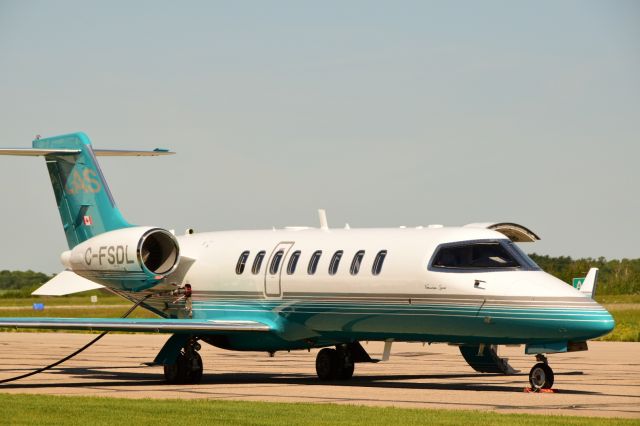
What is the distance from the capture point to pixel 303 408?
1894 centimetres

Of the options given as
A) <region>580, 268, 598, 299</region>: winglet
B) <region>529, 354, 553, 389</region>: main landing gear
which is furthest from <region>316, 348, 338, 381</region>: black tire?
<region>529, 354, 553, 389</region>: main landing gear

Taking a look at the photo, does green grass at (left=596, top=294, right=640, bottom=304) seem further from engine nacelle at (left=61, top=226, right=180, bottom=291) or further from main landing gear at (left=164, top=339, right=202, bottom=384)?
main landing gear at (left=164, top=339, right=202, bottom=384)

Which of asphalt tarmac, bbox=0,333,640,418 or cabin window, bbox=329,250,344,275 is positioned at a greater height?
cabin window, bbox=329,250,344,275

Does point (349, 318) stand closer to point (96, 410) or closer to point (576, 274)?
point (96, 410)

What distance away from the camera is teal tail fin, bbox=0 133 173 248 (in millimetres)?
29109

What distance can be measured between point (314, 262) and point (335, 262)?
2.03 ft

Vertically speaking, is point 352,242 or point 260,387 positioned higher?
point 352,242

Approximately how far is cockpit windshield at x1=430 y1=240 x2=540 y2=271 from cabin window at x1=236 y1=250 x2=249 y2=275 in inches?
206

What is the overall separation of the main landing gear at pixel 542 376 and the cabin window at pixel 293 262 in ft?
18.5

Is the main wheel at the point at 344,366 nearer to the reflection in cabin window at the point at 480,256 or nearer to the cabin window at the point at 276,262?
the cabin window at the point at 276,262

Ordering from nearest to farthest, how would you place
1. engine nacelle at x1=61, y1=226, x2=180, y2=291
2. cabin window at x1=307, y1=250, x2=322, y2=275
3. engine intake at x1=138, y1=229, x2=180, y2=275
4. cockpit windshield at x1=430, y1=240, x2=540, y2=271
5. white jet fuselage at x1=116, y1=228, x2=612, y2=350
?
white jet fuselage at x1=116, y1=228, x2=612, y2=350
cockpit windshield at x1=430, y1=240, x2=540, y2=271
cabin window at x1=307, y1=250, x2=322, y2=275
engine nacelle at x1=61, y1=226, x2=180, y2=291
engine intake at x1=138, y1=229, x2=180, y2=275

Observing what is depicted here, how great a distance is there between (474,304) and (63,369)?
12003 mm

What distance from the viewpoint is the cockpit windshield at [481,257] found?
22078 mm

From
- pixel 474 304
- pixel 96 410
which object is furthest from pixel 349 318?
pixel 96 410
